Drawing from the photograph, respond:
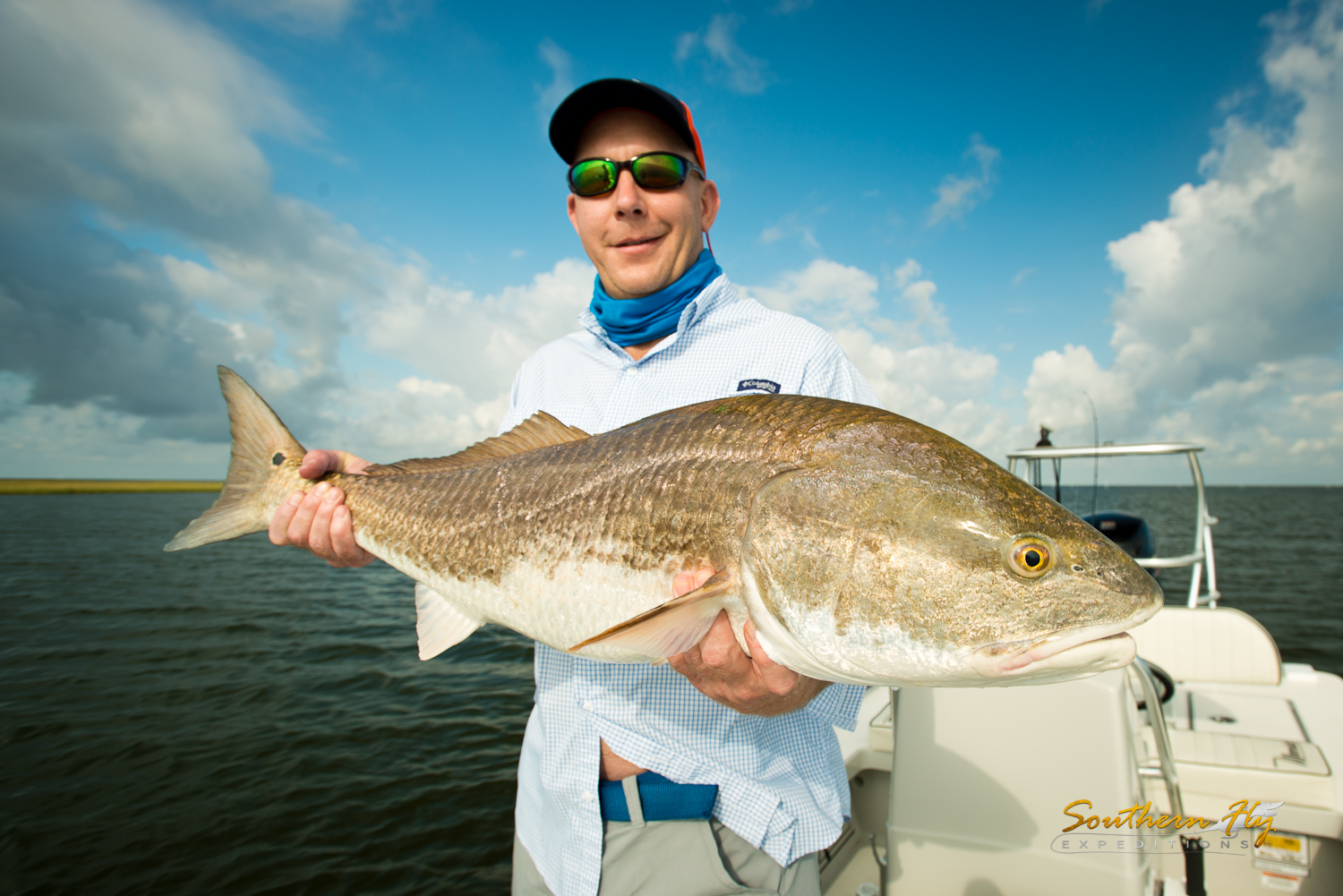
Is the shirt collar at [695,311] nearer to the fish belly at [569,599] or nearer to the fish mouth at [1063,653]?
the fish belly at [569,599]

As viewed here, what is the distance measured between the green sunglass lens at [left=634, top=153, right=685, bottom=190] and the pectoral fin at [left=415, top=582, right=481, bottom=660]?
82.0 inches

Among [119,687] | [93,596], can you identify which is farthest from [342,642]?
[93,596]

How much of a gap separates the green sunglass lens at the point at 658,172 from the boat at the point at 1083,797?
285 cm

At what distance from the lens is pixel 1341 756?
426 centimetres

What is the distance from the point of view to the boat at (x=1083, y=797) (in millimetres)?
3002

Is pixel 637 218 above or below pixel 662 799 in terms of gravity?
above

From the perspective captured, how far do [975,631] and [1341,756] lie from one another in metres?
5.07

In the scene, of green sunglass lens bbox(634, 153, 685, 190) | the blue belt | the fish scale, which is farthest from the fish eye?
green sunglass lens bbox(634, 153, 685, 190)

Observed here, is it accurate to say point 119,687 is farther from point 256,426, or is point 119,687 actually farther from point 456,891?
point 256,426

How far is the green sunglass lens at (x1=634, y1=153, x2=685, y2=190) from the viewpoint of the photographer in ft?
9.03

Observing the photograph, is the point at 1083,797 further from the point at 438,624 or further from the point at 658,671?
the point at 438,624

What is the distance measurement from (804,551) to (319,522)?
243 cm

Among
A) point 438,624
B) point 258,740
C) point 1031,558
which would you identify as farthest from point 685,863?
point 258,740

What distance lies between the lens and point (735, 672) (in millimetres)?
1842
